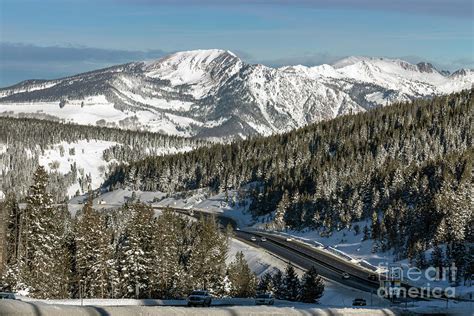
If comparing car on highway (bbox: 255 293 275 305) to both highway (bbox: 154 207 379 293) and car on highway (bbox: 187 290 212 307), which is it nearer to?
car on highway (bbox: 187 290 212 307)

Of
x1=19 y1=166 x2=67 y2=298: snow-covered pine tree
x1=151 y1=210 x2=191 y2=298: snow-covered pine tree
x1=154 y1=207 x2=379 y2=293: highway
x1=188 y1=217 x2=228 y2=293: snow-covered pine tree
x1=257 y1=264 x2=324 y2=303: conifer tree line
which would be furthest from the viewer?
x1=154 y1=207 x2=379 y2=293: highway

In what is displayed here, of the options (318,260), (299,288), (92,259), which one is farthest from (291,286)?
(318,260)

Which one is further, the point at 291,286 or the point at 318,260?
the point at 318,260

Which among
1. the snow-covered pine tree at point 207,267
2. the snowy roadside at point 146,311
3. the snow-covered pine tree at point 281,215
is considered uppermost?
the snowy roadside at point 146,311

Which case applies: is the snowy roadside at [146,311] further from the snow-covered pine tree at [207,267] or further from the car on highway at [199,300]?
the snow-covered pine tree at [207,267]

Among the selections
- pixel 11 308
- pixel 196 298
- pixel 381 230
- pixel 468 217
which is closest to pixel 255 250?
pixel 381 230

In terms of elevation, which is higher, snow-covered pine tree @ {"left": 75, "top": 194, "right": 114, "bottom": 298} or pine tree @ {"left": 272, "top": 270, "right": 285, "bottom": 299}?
snow-covered pine tree @ {"left": 75, "top": 194, "right": 114, "bottom": 298}

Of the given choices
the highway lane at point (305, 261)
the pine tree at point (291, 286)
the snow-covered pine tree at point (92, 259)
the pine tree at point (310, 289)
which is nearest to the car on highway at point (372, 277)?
the highway lane at point (305, 261)

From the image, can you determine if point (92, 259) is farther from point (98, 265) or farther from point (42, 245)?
→ point (42, 245)

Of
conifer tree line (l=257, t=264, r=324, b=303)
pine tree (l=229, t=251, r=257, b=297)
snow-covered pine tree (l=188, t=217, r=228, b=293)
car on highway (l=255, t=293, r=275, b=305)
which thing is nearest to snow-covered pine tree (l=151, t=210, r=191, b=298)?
snow-covered pine tree (l=188, t=217, r=228, b=293)

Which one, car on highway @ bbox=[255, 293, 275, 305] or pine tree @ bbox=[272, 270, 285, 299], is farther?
pine tree @ bbox=[272, 270, 285, 299]

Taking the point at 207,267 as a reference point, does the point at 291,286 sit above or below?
below

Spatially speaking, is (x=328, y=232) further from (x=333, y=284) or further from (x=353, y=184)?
(x=333, y=284)

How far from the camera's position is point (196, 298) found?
5619 centimetres
